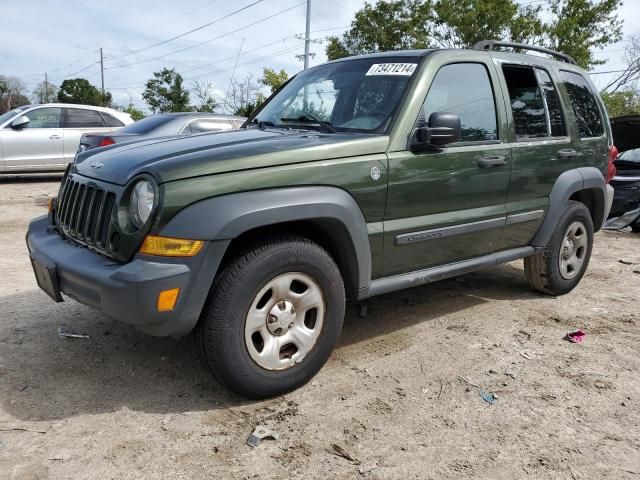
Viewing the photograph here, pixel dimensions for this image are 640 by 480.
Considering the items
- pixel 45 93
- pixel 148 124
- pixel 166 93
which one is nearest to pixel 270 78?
pixel 166 93

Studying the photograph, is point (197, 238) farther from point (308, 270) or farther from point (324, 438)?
point (324, 438)

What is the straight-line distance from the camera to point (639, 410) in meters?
2.94

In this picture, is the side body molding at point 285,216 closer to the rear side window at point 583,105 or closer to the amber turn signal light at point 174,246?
the amber turn signal light at point 174,246

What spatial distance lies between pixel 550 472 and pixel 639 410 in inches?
35.8

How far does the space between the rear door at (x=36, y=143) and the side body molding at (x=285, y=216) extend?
1012 cm

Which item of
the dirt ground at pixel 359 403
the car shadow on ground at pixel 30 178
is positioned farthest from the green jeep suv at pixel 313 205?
the car shadow on ground at pixel 30 178

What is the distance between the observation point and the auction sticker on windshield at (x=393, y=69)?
11.5ft

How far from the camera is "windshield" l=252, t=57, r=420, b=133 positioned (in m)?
3.42

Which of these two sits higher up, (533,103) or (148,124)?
(533,103)

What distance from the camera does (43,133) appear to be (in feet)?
37.0

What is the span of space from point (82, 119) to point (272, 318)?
10.5 meters

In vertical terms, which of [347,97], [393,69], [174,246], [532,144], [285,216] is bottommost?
[174,246]

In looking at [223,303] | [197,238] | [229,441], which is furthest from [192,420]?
[197,238]

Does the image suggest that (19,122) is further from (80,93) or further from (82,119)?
(80,93)
